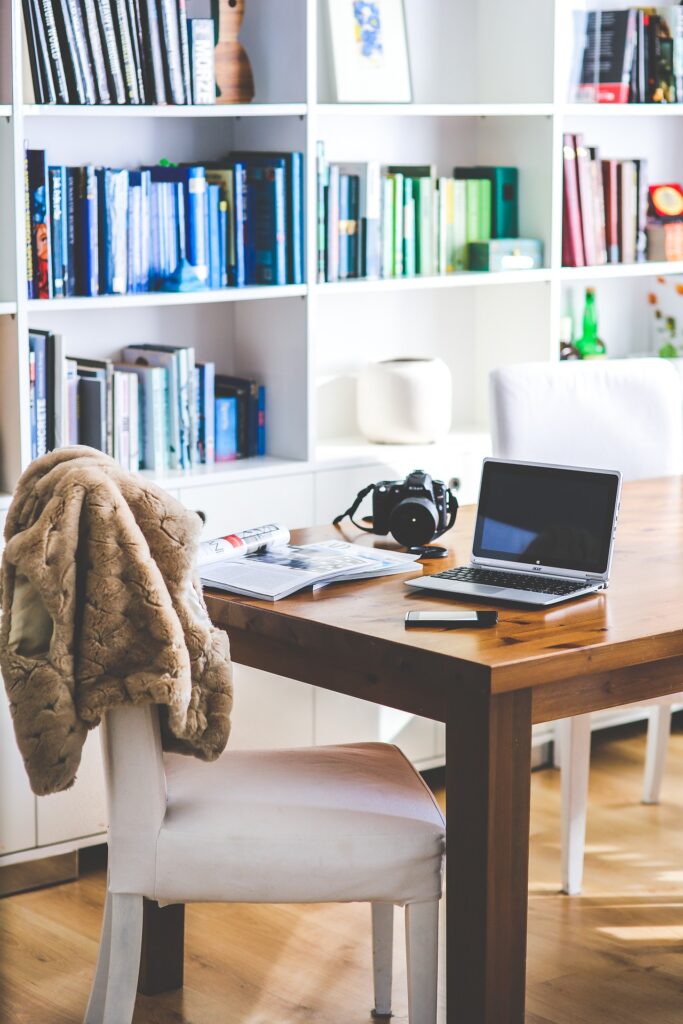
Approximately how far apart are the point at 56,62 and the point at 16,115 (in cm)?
17

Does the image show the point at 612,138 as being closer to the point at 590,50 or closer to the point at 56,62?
the point at 590,50

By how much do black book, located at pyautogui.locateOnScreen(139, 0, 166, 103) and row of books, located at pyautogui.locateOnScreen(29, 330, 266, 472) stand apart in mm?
534

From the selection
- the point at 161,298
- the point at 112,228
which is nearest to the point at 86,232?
the point at 112,228

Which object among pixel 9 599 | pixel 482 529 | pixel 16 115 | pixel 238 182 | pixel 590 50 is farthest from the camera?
pixel 590 50

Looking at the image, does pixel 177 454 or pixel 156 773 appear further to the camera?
pixel 177 454

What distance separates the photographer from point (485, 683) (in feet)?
6.18

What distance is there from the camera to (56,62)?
290cm

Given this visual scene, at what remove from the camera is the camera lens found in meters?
2.53

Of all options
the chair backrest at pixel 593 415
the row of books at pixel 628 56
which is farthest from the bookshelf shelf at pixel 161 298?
the row of books at pixel 628 56

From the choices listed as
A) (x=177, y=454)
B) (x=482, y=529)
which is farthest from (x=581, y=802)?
(x=177, y=454)

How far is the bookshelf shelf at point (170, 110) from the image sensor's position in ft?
9.41

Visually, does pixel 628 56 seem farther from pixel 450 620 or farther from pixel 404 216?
pixel 450 620

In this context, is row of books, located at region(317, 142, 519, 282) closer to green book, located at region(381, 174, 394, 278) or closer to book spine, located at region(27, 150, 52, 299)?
green book, located at region(381, 174, 394, 278)

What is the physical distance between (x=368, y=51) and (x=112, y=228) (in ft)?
2.75
